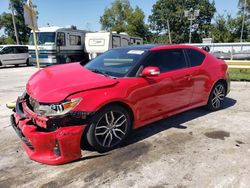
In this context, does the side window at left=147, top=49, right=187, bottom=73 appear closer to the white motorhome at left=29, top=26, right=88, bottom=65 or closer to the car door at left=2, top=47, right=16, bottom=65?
the white motorhome at left=29, top=26, right=88, bottom=65

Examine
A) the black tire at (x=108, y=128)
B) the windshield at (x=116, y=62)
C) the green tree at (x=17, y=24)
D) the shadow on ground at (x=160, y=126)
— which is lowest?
the shadow on ground at (x=160, y=126)

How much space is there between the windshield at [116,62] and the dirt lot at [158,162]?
1134 mm

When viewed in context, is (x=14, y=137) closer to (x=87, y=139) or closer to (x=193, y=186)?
(x=87, y=139)

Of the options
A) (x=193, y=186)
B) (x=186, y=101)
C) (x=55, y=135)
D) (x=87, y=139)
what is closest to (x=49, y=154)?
(x=55, y=135)

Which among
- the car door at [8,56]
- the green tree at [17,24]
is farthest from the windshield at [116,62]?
the green tree at [17,24]

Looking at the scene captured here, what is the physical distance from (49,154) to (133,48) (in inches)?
94.8

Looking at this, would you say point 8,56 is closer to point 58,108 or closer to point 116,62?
point 116,62

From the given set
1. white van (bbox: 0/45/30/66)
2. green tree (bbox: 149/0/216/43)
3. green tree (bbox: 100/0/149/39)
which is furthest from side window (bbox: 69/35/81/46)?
green tree (bbox: 149/0/216/43)

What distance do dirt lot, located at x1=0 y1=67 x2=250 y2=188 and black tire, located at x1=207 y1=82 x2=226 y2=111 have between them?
2.39 ft

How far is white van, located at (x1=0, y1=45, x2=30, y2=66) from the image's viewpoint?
728 inches

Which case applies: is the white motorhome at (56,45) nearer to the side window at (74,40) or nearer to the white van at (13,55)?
the side window at (74,40)

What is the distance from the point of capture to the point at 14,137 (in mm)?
4355

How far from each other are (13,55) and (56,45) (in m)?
5.06

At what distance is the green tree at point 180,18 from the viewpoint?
5859 centimetres
